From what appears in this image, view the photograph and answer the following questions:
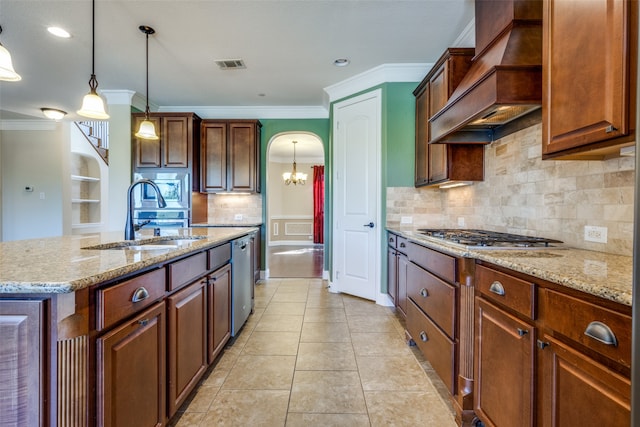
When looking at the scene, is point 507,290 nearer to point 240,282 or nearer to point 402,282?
point 402,282

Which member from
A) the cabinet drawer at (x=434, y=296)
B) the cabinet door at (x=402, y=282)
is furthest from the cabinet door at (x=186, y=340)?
the cabinet door at (x=402, y=282)

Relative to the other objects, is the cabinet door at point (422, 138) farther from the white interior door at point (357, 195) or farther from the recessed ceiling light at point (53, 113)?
the recessed ceiling light at point (53, 113)

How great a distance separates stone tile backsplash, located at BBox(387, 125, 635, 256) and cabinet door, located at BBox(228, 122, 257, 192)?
2.93m

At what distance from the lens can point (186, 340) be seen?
64.3 inches

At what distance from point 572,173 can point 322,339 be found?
2.13 m

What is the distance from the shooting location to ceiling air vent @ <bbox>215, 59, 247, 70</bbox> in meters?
3.45

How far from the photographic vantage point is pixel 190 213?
4473 mm

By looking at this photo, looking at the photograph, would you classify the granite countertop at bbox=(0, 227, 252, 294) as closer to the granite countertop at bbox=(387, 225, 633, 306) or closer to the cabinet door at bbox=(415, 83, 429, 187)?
the granite countertop at bbox=(387, 225, 633, 306)

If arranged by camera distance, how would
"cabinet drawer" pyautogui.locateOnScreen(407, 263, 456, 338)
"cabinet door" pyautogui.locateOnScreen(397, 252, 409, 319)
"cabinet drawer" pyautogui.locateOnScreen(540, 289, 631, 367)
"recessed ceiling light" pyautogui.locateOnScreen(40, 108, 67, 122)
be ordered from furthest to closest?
"recessed ceiling light" pyautogui.locateOnScreen(40, 108, 67, 122) < "cabinet door" pyautogui.locateOnScreen(397, 252, 409, 319) < "cabinet drawer" pyautogui.locateOnScreen(407, 263, 456, 338) < "cabinet drawer" pyautogui.locateOnScreen(540, 289, 631, 367)

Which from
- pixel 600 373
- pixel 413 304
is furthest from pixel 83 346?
pixel 413 304

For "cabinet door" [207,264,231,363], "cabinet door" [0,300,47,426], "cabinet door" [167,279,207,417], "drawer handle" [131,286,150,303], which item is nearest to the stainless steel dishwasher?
"cabinet door" [207,264,231,363]

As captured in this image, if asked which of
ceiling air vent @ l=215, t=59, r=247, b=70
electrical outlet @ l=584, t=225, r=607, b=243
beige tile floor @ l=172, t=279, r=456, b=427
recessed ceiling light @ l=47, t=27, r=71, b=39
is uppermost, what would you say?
ceiling air vent @ l=215, t=59, r=247, b=70

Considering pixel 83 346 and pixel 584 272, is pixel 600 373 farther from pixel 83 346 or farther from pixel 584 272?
pixel 83 346

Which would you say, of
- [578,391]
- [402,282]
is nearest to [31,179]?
[402,282]
